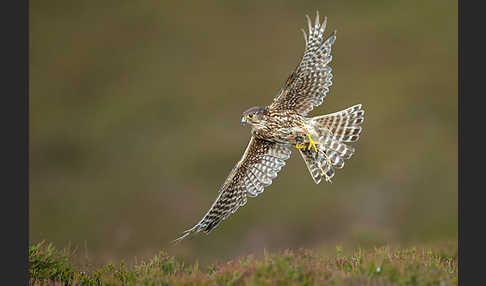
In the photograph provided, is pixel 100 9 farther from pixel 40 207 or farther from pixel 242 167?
pixel 242 167

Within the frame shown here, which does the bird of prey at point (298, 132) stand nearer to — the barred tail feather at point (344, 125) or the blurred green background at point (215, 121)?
the barred tail feather at point (344, 125)

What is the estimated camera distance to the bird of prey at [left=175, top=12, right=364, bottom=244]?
8172mm

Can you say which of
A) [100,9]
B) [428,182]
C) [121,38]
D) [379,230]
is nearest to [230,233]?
[379,230]

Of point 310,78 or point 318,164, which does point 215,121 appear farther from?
point 310,78

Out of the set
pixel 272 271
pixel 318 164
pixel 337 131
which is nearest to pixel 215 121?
pixel 318 164

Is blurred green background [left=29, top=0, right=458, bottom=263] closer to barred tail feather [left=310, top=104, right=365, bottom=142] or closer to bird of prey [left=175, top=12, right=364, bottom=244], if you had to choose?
bird of prey [left=175, top=12, right=364, bottom=244]

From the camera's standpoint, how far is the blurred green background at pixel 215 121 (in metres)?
18.8

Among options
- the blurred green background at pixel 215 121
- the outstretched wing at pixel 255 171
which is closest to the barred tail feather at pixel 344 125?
the outstretched wing at pixel 255 171

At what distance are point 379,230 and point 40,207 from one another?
12315 mm

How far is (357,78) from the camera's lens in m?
26.7

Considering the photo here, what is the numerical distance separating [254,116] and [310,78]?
1098 millimetres

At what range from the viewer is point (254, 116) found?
A: 810 centimetres

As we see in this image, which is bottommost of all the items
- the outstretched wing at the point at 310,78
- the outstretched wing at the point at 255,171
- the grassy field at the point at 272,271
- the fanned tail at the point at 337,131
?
the grassy field at the point at 272,271

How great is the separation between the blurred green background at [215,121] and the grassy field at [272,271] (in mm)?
5465
